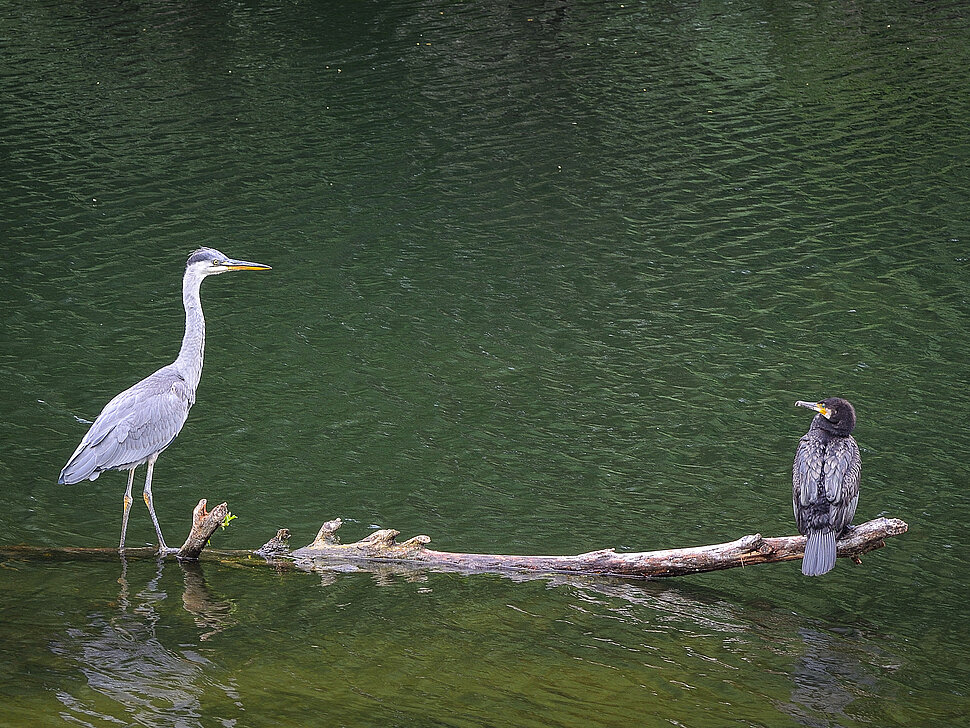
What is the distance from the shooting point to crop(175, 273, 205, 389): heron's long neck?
9.78 metres

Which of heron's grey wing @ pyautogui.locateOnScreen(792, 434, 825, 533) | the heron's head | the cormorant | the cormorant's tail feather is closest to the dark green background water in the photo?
the cormorant's tail feather

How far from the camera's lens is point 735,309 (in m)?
14.9

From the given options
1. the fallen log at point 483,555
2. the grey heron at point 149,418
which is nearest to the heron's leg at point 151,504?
the grey heron at point 149,418

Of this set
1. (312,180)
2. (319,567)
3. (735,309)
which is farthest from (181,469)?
(312,180)

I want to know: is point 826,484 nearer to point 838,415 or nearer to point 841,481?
point 841,481

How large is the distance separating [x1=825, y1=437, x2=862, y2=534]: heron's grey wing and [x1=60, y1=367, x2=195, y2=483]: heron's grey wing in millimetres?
5305

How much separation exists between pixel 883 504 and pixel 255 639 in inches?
229

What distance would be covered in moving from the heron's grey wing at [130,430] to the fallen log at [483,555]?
0.71 m

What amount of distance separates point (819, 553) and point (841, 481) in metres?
0.59

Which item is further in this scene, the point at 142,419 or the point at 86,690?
the point at 142,419

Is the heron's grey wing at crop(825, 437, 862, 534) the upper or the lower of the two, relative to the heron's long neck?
lower

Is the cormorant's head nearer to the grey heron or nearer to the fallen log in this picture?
the fallen log

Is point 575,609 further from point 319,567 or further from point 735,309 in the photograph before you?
point 735,309

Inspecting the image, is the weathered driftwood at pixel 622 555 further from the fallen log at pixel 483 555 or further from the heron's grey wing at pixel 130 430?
the heron's grey wing at pixel 130 430
